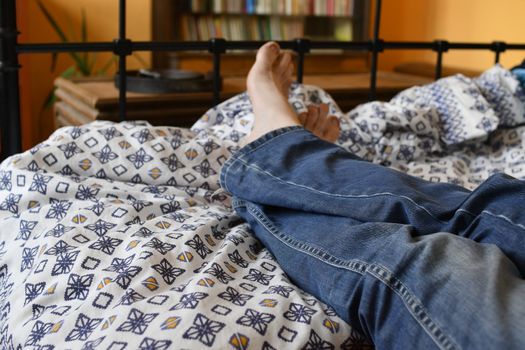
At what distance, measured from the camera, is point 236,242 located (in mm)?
821

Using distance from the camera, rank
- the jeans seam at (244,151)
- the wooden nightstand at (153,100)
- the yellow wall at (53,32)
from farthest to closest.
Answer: the yellow wall at (53,32)
the wooden nightstand at (153,100)
the jeans seam at (244,151)

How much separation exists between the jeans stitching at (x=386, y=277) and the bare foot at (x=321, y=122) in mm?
366

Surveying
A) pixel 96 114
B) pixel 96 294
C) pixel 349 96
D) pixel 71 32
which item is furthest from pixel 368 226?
pixel 71 32

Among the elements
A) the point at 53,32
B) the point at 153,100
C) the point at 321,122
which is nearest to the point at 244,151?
the point at 321,122

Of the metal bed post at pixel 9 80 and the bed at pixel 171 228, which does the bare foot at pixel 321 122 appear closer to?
the bed at pixel 171 228

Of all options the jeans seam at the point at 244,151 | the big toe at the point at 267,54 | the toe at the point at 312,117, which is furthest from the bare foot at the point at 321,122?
the jeans seam at the point at 244,151

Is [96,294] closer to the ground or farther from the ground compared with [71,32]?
closer to the ground

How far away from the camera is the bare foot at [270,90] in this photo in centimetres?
101

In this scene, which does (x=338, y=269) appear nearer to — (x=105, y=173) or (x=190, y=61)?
(x=105, y=173)

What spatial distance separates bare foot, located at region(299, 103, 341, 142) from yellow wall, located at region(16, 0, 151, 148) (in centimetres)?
235

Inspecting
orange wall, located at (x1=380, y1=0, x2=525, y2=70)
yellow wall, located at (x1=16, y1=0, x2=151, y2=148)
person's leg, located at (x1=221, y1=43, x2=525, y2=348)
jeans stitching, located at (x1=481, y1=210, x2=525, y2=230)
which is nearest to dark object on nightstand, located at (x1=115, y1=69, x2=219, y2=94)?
person's leg, located at (x1=221, y1=43, x2=525, y2=348)

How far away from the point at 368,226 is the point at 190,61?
3161mm

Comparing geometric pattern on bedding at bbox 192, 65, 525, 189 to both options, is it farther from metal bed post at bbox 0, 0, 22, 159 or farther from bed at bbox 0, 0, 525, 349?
metal bed post at bbox 0, 0, 22, 159

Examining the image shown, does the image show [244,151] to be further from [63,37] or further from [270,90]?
[63,37]
